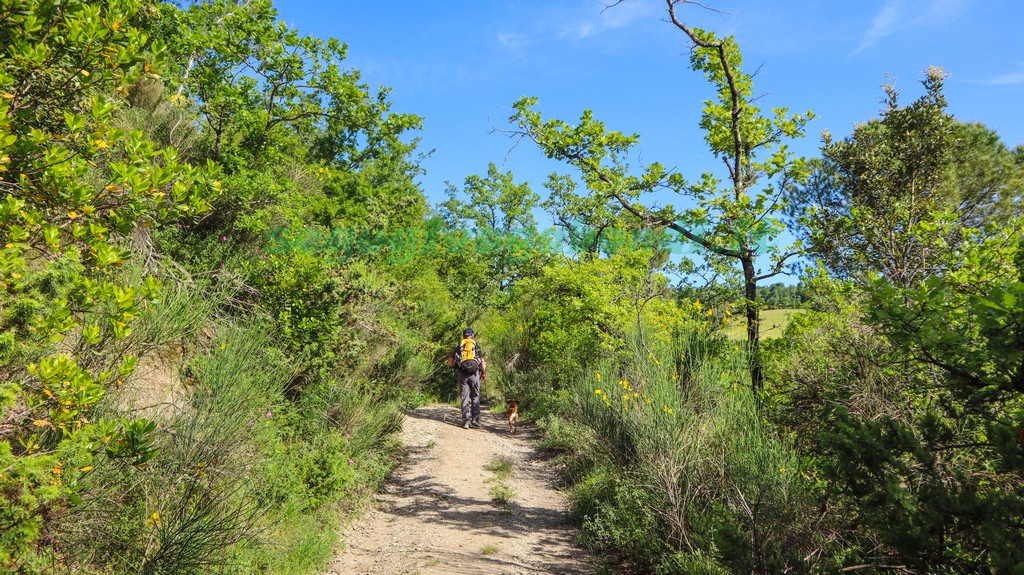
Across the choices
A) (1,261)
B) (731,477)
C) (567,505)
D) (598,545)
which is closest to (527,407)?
(567,505)

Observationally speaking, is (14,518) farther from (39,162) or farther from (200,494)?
(39,162)

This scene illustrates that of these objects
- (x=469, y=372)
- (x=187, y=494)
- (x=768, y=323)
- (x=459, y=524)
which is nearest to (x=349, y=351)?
(x=459, y=524)

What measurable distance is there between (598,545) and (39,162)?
5230mm

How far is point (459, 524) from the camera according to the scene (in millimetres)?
5812

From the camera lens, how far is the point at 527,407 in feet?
48.3

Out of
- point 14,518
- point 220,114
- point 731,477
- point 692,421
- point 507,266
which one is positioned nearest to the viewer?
point 14,518

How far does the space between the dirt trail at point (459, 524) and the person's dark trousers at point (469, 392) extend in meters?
1.73

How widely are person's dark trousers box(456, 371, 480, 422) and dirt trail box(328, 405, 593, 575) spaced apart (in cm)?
173

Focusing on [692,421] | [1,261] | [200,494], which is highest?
[1,261]

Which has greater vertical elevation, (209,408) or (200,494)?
(209,408)

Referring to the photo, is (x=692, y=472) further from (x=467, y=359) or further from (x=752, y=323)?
(x=467, y=359)

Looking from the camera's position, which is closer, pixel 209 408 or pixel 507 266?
pixel 209 408

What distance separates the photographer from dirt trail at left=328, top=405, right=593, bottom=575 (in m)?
4.67

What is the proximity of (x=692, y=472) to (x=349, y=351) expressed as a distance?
4.74 metres
